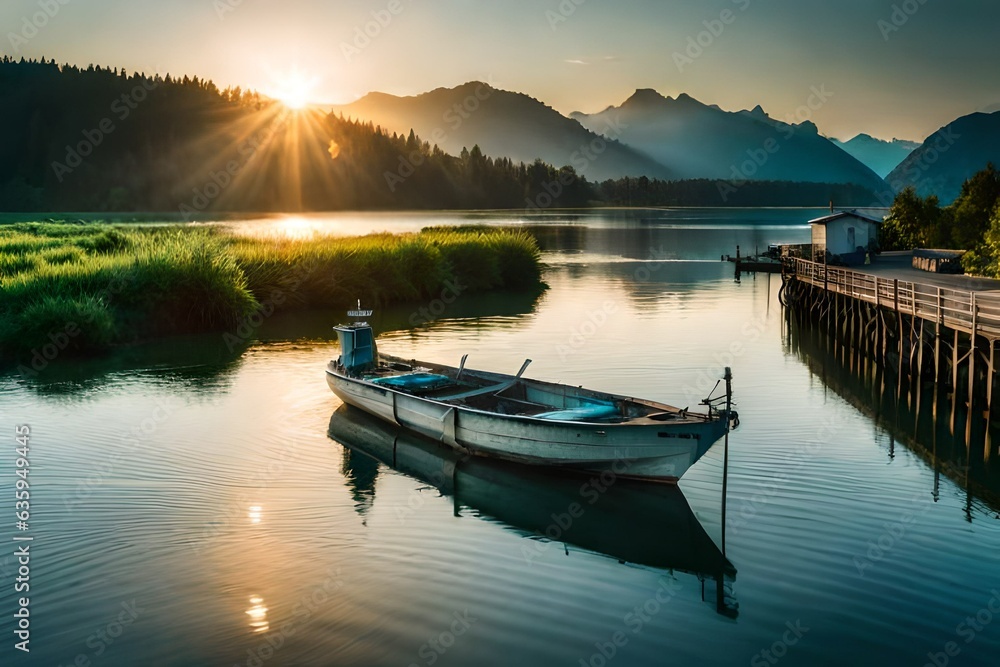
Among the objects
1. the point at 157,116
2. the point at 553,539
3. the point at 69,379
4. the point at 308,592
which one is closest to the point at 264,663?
the point at 308,592

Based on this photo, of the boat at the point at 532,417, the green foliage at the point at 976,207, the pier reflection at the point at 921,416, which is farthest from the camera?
the green foliage at the point at 976,207

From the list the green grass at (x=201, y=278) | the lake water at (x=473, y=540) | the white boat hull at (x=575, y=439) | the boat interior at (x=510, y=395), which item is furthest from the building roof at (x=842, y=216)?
the white boat hull at (x=575, y=439)

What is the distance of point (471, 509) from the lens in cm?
1886

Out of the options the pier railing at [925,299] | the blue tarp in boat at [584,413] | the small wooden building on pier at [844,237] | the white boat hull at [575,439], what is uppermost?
the small wooden building on pier at [844,237]

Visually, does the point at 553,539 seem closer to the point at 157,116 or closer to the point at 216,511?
the point at 216,511

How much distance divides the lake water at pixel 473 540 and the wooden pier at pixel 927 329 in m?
1.31

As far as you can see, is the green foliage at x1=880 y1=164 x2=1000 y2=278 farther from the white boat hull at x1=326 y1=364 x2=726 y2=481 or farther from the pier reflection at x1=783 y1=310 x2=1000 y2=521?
the white boat hull at x1=326 y1=364 x2=726 y2=481

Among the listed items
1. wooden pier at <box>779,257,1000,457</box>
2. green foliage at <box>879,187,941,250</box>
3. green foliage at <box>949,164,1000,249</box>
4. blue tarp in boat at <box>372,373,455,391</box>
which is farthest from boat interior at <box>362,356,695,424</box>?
green foliage at <box>879,187,941,250</box>

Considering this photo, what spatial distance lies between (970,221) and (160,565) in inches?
2173

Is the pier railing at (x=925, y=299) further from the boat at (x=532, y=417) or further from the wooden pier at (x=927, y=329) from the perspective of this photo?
the boat at (x=532, y=417)

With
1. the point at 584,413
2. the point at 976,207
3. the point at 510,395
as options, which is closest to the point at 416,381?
the point at 510,395

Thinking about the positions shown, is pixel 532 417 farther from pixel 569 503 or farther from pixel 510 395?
pixel 510 395

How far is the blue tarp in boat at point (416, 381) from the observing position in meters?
24.9

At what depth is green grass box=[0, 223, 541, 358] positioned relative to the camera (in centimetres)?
3638
